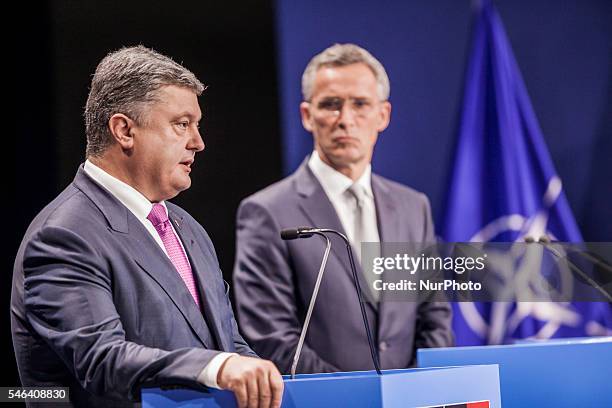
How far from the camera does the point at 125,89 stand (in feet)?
9.33

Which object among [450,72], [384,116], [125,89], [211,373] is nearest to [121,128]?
[125,89]

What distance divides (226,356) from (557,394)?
48.6 inches

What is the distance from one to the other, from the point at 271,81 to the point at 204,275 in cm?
162

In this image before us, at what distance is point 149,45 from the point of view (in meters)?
4.04

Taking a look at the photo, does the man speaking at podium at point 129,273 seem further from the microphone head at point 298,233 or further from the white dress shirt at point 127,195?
the microphone head at point 298,233

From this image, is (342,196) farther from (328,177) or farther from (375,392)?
(375,392)

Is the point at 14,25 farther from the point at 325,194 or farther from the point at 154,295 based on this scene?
the point at 154,295

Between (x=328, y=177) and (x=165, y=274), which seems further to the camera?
(x=328, y=177)

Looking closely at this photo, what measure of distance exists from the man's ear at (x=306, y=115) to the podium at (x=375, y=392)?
2032 millimetres

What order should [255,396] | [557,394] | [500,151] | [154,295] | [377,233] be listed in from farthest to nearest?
1. [500,151]
2. [377,233]
3. [557,394]
4. [154,295]
5. [255,396]

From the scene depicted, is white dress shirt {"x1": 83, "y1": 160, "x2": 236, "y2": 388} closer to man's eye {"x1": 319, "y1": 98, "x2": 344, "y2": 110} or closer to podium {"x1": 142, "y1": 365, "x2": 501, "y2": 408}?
podium {"x1": 142, "y1": 365, "x2": 501, "y2": 408}

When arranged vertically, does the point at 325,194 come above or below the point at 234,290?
above

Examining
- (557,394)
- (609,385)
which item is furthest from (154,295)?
(609,385)

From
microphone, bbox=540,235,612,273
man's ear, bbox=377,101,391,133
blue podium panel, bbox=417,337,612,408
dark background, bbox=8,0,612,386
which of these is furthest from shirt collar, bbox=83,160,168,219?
microphone, bbox=540,235,612,273
